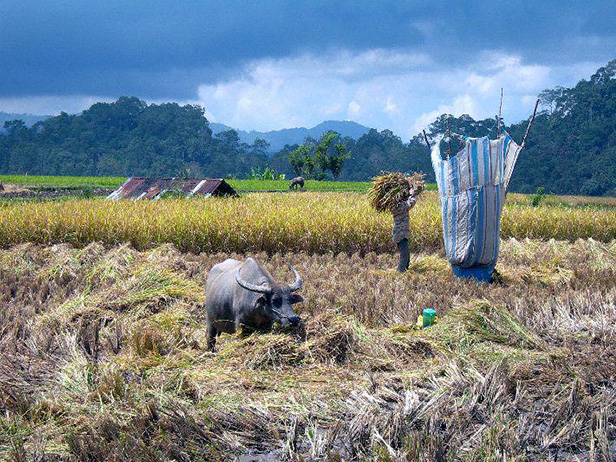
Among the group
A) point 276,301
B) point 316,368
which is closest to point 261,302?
point 276,301

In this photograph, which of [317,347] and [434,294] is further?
[434,294]

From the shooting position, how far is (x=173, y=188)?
52.4 feet

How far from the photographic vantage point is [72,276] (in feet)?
24.6

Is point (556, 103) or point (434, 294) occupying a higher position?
point (556, 103)

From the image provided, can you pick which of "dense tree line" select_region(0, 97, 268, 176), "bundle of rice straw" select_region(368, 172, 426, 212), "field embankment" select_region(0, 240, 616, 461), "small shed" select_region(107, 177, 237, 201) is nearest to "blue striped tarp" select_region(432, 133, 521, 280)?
"bundle of rice straw" select_region(368, 172, 426, 212)

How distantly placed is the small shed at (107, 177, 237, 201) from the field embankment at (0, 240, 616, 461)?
9103mm

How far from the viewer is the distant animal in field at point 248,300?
440 centimetres

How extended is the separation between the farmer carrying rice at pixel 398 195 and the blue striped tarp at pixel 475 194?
13.3 inches

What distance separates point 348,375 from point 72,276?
457 centimetres

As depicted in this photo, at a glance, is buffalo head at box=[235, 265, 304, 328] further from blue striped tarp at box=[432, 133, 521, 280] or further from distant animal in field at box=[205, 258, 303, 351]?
blue striped tarp at box=[432, 133, 521, 280]

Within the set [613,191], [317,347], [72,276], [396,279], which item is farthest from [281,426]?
[613,191]

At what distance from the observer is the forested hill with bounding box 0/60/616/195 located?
140ft

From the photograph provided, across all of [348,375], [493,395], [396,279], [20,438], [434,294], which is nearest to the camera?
[20,438]

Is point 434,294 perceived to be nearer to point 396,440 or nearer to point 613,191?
point 396,440
